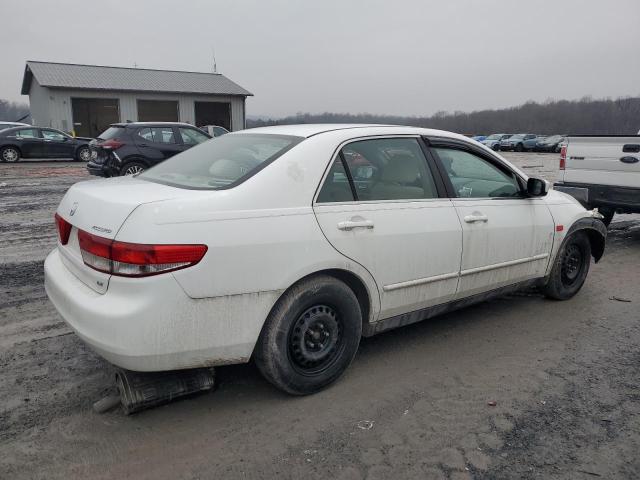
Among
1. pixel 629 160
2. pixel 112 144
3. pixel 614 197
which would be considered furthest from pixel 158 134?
pixel 629 160

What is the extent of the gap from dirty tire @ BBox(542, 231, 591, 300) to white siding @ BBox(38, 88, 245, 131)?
1158 inches

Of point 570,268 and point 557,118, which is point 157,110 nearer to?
point 570,268

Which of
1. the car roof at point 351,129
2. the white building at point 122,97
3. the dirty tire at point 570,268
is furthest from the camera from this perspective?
the white building at point 122,97

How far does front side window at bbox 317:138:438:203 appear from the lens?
3199mm

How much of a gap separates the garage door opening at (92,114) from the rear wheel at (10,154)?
478 inches

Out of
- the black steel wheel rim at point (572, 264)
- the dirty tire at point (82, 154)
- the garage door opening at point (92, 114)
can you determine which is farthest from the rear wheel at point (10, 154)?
the black steel wheel rim at point (572, 264)

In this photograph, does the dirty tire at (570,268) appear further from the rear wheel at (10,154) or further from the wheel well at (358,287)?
the rear wheel at (10,154)

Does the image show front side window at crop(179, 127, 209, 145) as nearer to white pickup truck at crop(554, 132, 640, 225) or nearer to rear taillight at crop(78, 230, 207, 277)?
white pickup truck at crop(554, 132, 640, 225)

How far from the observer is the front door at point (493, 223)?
3.77 metres

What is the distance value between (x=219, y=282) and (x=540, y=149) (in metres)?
46.4

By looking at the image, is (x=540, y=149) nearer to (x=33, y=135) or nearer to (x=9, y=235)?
(x=33, y=135)

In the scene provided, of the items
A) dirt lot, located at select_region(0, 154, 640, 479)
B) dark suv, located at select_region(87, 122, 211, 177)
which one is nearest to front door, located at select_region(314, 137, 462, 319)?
dirt lot, located at select_region(0, 154, 640, 479)

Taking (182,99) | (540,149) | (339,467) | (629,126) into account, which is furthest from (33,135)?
(629,126)

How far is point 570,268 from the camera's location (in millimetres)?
4938
